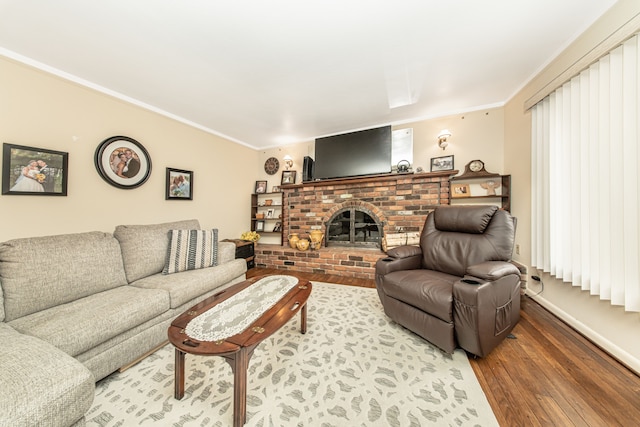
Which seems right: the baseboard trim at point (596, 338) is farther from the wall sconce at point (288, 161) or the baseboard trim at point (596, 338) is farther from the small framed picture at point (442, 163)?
the wall sconce at point (288, 161)

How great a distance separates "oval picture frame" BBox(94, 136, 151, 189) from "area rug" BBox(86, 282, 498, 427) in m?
1.97

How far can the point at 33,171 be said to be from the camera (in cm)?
184

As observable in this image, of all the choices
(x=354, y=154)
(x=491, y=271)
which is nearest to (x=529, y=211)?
(x=491, y=271)

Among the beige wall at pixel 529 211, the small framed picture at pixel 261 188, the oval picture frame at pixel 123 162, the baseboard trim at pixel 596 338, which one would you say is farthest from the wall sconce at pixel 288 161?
the baseboard trim at pixel 596 338

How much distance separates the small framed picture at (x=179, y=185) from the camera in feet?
9.41

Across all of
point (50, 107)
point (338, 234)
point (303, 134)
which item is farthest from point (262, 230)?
point (50, 107)

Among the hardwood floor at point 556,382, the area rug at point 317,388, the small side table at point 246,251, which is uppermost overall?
the small side table at point 246,251

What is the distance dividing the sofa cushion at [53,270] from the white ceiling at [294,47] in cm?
157

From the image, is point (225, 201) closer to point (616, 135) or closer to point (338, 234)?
point (338, 234)

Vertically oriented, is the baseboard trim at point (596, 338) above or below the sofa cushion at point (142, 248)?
below

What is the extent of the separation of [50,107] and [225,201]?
2120 mm

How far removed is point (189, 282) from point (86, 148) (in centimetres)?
181

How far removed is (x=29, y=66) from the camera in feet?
5.97

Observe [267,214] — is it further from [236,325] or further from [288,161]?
[236,325]
